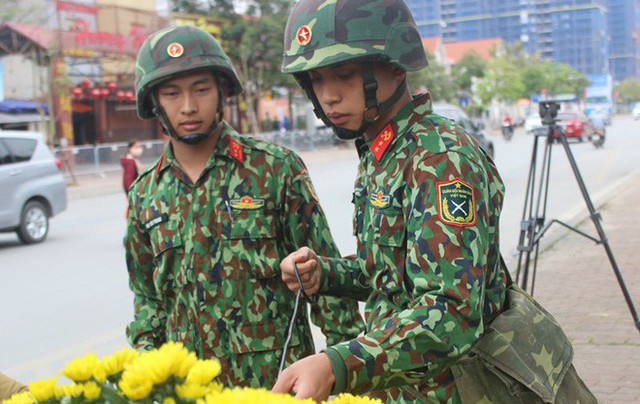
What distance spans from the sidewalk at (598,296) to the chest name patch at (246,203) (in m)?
2.77

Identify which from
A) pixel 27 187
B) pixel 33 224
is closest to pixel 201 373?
pixel 33 224

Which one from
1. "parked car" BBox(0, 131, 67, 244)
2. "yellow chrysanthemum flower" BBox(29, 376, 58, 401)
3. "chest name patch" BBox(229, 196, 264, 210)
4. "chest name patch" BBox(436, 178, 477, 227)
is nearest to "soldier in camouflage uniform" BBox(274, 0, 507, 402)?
"chest name patch" BBox(436, 178, 477, 227)

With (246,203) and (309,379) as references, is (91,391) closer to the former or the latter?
(309,379)

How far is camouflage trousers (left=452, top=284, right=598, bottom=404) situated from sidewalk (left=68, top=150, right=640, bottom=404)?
117 inches

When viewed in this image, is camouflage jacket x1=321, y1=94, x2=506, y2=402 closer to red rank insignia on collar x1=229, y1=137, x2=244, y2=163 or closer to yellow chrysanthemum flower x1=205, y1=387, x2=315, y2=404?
yellow chrysanthemum flower x1=205, y1=387, x2=315, y2=404

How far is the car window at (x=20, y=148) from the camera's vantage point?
12828 mm

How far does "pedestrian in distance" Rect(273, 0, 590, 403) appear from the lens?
1748mm

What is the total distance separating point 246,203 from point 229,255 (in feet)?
0.55

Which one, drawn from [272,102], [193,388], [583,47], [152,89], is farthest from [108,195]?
[583,47]

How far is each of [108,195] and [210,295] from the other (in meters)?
19.4

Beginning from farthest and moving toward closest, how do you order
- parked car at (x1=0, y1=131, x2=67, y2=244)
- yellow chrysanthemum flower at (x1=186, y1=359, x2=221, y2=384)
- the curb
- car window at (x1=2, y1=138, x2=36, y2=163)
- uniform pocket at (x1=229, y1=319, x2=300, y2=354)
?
car window at (x1=2, y1=138, x2=36, y2=163), parked car at (x1=0, y1=131, x2=67, y2=244), the curb, uniform pocket at (x1=229, y1=319, x2=300, y2=354), yellow chrysanthemum flower at (x1=186, y1=359, x2=221, y2=384)

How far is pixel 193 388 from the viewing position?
1254mm

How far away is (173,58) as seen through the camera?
283 cm

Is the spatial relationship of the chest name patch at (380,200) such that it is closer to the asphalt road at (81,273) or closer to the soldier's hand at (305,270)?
the soldier's hand at (305,270)
